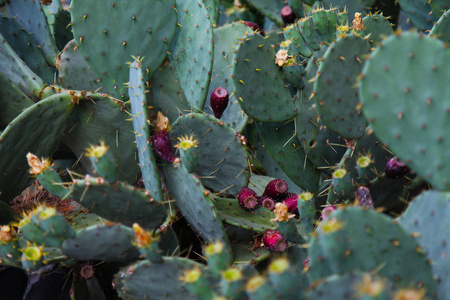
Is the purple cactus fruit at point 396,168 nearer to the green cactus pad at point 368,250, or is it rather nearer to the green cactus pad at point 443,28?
the green cactus pad at point 368,250

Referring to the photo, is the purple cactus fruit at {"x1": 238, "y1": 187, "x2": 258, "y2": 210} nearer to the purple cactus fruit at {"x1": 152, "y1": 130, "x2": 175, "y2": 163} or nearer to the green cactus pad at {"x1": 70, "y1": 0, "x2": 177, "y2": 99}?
the purple cactus fruit at {"x1": 152, "y1": 130, "x2": 175, "y2": 163}

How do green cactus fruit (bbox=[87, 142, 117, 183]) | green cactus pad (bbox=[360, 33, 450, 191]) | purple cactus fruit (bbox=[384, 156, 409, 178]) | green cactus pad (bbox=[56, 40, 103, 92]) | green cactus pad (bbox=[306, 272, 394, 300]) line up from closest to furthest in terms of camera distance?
green cactus pad (bbox=[306, 272, 394, 300]), green cactus pad (bbox=[360, 33, 450, 191]), green cactus fruit (bbox=[87, 142, 117, 183]), purple cactus fruit (bbox=[384, 156, 409, 178]), green cactus pad (bbox=[56, 40, 103, 92])

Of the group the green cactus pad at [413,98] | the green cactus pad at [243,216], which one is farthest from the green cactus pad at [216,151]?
the green cactus pad at [413,98]

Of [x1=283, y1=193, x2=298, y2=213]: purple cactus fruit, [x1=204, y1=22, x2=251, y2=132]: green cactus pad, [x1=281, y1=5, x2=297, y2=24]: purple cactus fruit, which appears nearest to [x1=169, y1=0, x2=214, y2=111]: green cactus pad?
[x1=204, y1=22, x2=251, y2=132]: green cactus pad

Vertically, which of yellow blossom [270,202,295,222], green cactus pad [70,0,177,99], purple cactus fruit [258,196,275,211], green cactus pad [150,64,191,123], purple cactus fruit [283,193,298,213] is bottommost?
purple cactus fruit [258,196,275,211]

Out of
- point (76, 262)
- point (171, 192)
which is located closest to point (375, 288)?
point (171, 192)

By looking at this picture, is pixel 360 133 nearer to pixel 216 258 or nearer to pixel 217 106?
pixel 217 106

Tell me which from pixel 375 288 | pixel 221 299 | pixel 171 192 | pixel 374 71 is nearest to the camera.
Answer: pixel 375 288
